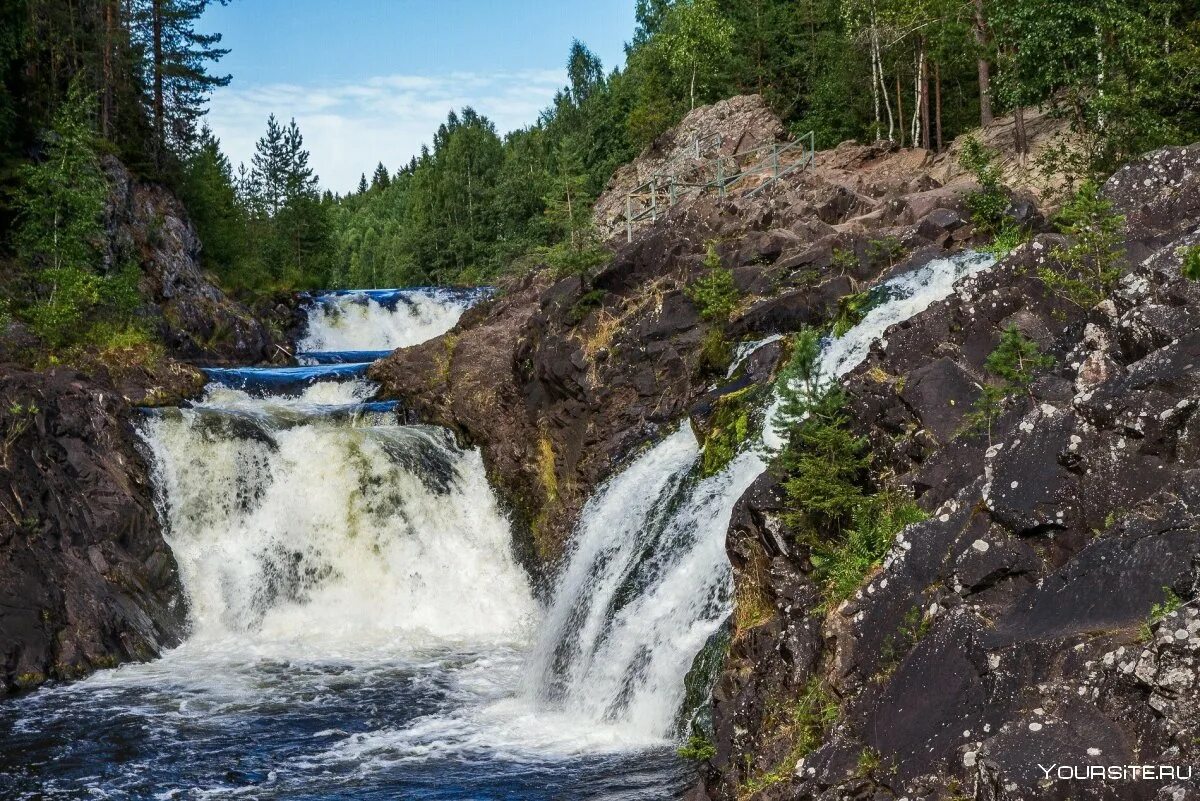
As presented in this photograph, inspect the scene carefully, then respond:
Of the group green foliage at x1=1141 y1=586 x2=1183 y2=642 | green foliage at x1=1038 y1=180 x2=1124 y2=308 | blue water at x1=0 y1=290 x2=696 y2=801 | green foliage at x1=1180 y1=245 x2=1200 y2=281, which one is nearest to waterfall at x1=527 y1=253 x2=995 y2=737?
blue water at x1=0 y1=290 x2=696 y2=801

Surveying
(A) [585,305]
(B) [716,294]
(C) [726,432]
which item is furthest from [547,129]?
(C) [726,432]

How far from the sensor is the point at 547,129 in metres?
77.4

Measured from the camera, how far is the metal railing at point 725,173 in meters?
29.0

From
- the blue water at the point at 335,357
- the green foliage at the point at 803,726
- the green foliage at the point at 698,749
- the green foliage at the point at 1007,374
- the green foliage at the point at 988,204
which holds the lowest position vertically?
the green foliage at the point at 698,749

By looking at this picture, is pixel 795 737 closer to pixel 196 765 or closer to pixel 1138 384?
pixel 1138 384

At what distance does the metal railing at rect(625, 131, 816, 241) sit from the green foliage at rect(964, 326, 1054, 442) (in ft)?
55.7

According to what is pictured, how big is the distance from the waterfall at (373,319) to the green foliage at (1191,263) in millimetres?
31344

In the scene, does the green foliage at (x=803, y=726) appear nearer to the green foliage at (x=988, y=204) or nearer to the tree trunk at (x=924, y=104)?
the green foliage at (x=988, y=204)

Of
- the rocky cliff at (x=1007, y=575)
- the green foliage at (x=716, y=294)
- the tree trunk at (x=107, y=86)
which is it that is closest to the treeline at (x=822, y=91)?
the green foliage at (x=716, y=294)

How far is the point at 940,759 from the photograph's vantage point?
7.23 metres

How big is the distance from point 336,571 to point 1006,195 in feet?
48.9

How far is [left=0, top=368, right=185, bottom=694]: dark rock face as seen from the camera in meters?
17.0

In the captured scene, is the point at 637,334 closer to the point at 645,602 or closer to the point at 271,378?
the point at 645,602

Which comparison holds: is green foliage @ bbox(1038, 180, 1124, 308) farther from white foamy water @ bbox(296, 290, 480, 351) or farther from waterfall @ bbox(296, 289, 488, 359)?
waterfall @ bbox(296, 289, 488, 359)
